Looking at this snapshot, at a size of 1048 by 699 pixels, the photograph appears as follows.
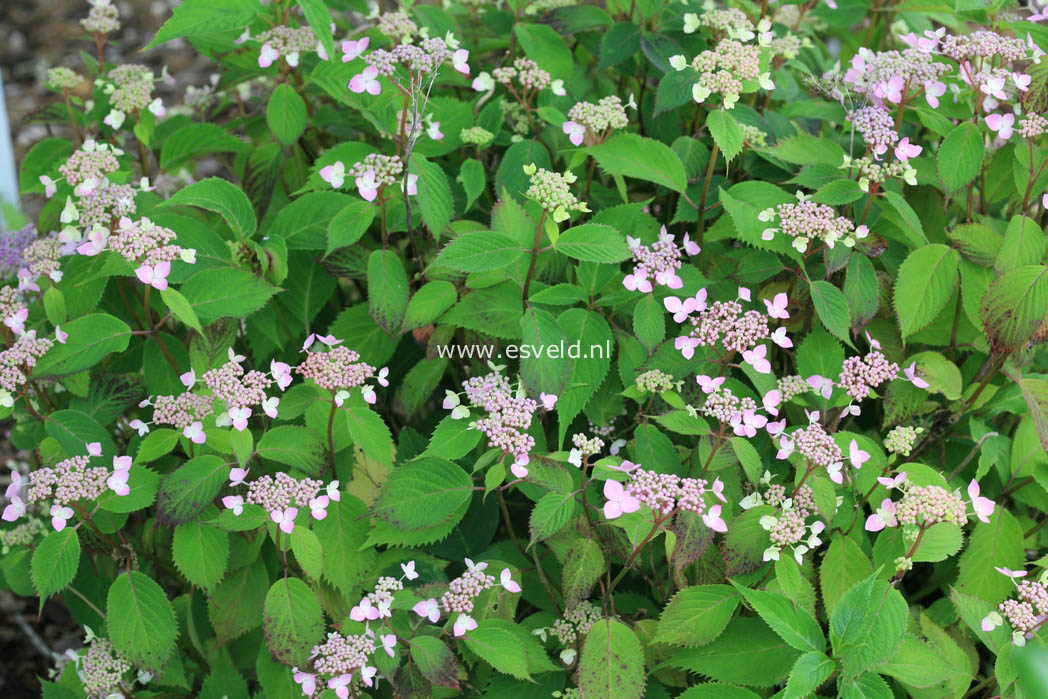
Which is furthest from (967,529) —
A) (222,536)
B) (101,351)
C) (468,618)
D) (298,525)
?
Result: (101,351)

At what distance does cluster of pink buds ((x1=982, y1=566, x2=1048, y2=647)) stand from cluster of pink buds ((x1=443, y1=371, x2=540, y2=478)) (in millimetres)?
773

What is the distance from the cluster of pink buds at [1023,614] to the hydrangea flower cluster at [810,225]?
63cm

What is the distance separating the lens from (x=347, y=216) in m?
1.79

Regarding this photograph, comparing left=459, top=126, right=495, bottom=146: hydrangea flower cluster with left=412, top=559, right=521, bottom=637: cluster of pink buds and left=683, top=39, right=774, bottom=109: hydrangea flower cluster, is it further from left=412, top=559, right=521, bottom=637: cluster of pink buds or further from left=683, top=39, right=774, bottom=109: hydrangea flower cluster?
left=412, top=559, right=521, bottom=637: cluster of pink buds

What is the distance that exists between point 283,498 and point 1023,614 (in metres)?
1.18

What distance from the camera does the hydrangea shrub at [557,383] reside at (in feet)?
5.18

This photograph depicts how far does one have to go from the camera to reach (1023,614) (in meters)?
1.48

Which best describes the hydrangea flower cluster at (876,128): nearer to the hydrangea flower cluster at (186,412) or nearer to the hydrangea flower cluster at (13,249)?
the hydrangea flower cluster at (186,412)

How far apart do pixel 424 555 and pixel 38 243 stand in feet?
3.33

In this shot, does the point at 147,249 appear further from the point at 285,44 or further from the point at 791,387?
the point at 791,387

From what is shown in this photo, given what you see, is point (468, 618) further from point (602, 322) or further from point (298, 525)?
point (602, 322)

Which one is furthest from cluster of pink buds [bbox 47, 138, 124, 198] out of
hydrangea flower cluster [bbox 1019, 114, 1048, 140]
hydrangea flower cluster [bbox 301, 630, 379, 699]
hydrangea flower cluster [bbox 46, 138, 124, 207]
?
hydrangea flower cluster [bbox 1019, 114, 1048, 140]

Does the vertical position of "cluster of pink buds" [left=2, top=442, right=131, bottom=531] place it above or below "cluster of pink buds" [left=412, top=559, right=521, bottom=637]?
above

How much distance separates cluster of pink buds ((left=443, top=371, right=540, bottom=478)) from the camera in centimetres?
153
